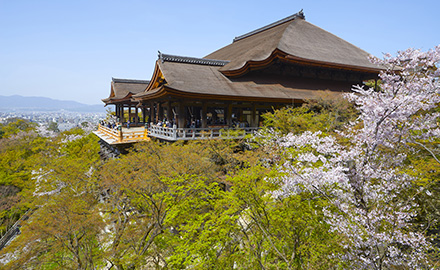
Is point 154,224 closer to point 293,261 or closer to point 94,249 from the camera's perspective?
point 94,249

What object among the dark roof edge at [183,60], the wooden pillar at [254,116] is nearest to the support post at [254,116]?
the wooden pillar at [254,116]

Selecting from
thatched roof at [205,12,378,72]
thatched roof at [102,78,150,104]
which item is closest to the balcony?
thatched roof at [205,12,378,72]

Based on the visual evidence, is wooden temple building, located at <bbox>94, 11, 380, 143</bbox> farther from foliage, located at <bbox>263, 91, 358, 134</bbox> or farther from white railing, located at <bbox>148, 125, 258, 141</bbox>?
foliage, located at <bbox>263, 91, 358, 134</bbox>

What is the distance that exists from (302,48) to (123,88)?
21.7 metres

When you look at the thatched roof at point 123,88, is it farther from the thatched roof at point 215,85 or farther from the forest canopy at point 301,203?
the forest canopy at point 301,203

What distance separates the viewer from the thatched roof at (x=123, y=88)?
28.7m

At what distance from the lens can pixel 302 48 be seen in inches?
944

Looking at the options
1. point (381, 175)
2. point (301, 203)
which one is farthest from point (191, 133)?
point (381, 175)

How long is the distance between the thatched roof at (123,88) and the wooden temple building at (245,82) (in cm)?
19

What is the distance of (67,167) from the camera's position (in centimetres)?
1244

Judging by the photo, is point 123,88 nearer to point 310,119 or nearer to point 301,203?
point 310,119

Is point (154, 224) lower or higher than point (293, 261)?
higher

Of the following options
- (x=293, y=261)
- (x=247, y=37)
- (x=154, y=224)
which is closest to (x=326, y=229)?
(x=293, y=261)

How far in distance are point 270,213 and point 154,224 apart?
4.09m
